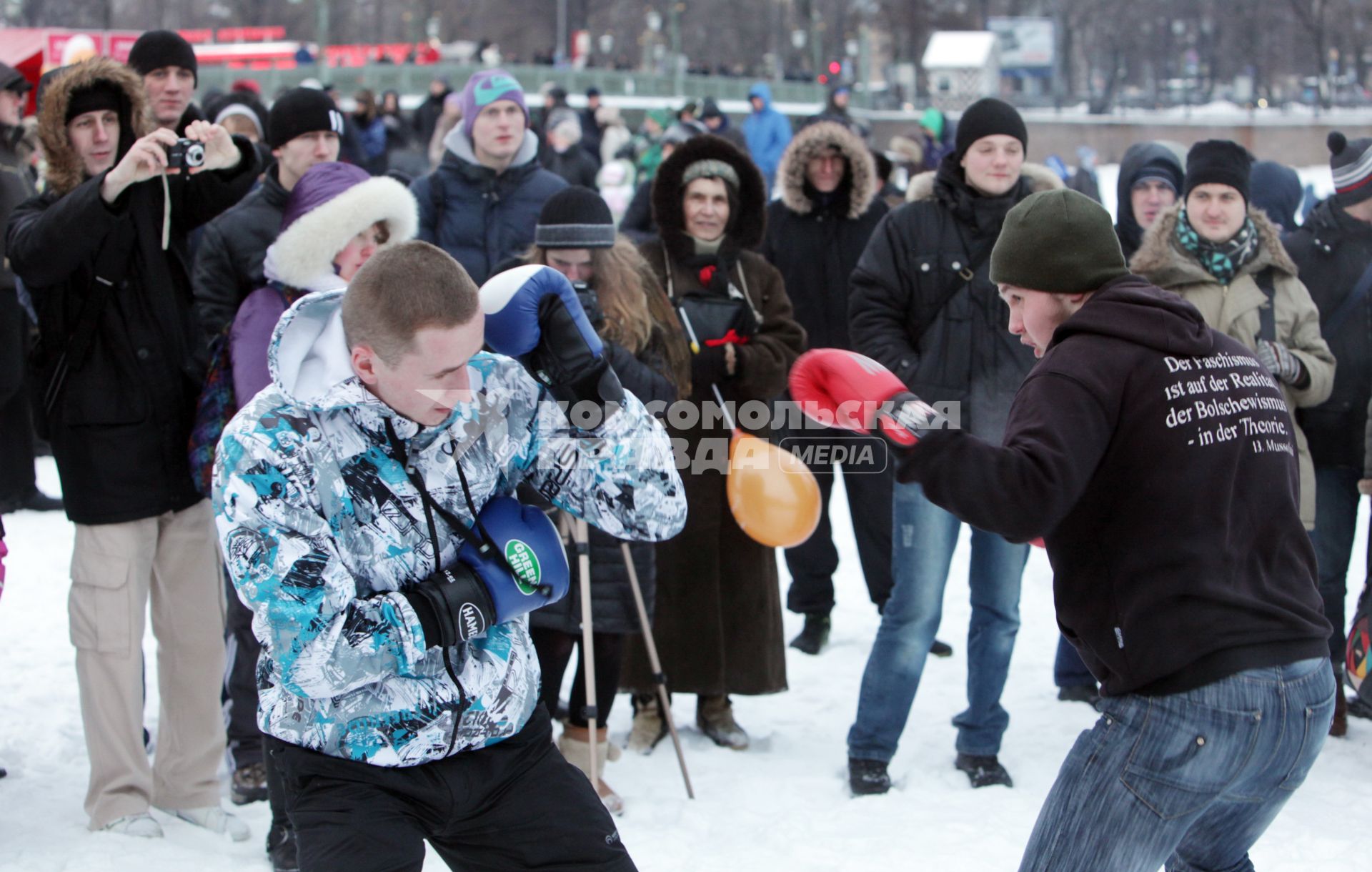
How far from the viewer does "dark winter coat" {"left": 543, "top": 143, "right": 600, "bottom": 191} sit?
12943mm

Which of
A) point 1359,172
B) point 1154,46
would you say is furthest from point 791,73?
point 1359,172

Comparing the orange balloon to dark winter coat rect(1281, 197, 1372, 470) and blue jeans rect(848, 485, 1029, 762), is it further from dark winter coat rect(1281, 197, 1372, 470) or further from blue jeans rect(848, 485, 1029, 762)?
dark winter coat rect(1281, 197, 1372, 470)

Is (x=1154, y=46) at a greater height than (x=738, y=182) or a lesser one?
greater

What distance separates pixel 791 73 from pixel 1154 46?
20078 mm

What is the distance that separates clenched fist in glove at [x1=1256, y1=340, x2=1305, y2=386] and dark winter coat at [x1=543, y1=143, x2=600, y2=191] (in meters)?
8.70

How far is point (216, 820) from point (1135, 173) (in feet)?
16.2

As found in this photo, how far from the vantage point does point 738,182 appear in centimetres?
538

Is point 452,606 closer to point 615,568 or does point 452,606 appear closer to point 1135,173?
point 615,568

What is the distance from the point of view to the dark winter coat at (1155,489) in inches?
99.1

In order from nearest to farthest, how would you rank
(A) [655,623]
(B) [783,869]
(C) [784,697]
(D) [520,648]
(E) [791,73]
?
(D) [520,648]
(B) [783,869]
(A) [655,623]
(C) [784,697]
(E) [791,73]

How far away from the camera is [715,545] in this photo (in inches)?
205

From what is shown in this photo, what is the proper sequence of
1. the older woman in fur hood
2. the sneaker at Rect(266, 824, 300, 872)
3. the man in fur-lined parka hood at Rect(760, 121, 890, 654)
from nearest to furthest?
1. the sneaker at Rect(266, 824, 300, 872)
2. the older woman in fur hood
3. the man in fur-lined parka hood at Rect(760, 121, 890, 654)

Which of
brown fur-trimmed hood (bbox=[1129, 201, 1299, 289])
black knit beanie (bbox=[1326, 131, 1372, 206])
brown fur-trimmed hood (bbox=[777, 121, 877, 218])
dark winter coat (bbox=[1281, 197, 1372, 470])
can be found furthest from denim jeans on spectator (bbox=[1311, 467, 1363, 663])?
brown fur-trimmed hood (bbox=[777, 121, 877, 218])

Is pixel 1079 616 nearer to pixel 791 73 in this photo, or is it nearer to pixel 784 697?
pixel 784 697
